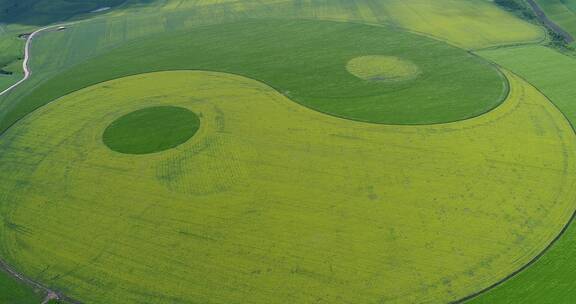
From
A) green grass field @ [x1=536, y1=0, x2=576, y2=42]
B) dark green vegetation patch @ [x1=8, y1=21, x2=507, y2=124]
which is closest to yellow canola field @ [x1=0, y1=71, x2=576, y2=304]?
dark green vegetation patch @ [x1=8, y1=21, x2=507, y2=124]

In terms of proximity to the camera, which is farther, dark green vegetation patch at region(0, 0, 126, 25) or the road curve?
dark green vegetation patch at region(0, 0, 126, 25)

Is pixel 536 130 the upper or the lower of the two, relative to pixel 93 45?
lower

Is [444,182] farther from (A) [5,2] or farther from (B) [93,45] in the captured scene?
(A) [5,2]

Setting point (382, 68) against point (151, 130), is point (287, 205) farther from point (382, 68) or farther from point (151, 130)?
point (382, 68)

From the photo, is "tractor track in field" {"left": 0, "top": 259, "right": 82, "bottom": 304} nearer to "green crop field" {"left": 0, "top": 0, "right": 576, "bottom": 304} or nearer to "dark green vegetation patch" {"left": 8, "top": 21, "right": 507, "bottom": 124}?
"green crop field" {"left": 0, "top": 0, "right": 576, "bottom": 304}

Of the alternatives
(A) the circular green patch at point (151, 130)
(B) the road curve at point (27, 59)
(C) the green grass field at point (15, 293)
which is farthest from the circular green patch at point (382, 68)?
(B) the road curve at point (27, 59)

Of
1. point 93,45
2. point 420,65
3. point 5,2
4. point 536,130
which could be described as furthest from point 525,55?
point 5,2

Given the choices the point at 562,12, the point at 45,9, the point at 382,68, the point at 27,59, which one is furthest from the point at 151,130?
the point at 562,12
